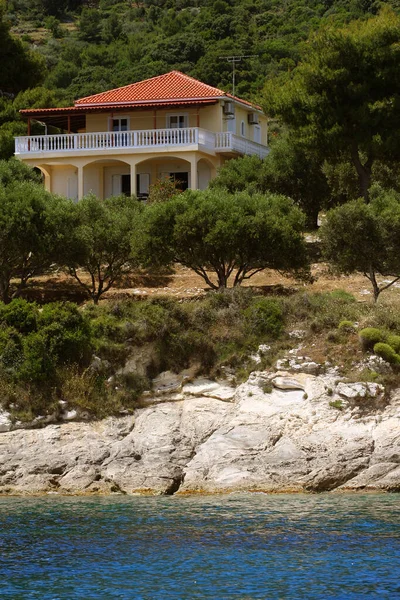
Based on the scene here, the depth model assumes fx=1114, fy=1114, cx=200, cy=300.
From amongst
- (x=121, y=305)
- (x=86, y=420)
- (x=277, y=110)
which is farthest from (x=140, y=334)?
(x=277, y=110)

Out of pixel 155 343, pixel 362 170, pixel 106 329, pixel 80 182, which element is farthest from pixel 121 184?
pixel 155 343

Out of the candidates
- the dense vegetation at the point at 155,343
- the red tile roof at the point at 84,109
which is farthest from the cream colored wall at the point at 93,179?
the dense vegetation at the point at 155,343

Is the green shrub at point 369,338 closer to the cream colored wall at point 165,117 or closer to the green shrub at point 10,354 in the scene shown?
the green shrub at point 10,354

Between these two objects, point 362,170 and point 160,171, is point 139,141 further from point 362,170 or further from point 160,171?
point 362,170

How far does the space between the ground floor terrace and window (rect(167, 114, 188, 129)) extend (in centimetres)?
208

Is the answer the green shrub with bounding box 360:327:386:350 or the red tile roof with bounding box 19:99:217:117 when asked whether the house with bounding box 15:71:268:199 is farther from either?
the green shrub with bounding box 360:327:386:350

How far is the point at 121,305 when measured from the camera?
117 feet

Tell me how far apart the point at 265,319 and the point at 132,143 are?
22.0 m

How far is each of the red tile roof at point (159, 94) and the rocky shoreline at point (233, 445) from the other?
2647cm

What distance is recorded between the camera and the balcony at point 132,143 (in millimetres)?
53812

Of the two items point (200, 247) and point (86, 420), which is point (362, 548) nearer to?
point (86, 420)

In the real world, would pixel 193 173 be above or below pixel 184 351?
above

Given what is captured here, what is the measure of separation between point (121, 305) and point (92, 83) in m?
60.0

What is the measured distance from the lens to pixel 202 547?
73.2 feet
